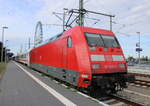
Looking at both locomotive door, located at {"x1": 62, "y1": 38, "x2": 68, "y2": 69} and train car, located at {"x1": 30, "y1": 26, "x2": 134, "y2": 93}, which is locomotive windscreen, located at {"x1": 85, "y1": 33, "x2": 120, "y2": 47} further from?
locomotive door, located at {"x1": 62, "y1": 38, "x2": 68, "y2": 69}

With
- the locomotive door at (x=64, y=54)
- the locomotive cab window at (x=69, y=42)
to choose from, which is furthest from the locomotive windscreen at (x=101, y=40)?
the locomotive door at (x=64, y=54)

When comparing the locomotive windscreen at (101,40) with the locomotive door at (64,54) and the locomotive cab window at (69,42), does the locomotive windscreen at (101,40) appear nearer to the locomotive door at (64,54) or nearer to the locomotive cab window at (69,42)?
the locomotive cab window at (69,42)

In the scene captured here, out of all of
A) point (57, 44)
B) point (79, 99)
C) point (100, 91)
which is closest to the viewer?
point (79, 99)

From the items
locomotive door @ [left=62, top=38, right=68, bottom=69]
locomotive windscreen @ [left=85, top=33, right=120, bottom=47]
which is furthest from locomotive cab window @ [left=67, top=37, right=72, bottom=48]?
locomotive windscreen @ [left=85, top=33, right=120, bottom=47]

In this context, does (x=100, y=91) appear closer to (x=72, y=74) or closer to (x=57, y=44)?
(x=72, y=74)

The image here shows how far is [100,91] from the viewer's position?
9.40 metres

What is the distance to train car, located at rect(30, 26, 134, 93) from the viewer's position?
7820 mm

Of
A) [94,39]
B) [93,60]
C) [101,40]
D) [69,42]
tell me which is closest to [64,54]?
[69,42]

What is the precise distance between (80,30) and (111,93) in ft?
10.6

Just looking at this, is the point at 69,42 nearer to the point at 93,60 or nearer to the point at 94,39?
the point at 94,39

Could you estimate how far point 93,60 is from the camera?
797cm

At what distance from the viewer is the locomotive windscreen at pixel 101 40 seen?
8684 millimetres

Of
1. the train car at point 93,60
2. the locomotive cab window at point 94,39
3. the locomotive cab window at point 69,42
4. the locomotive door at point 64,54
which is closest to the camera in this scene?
the train car at point 93,60

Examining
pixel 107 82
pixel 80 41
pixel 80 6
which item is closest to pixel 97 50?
pixel 80 41
